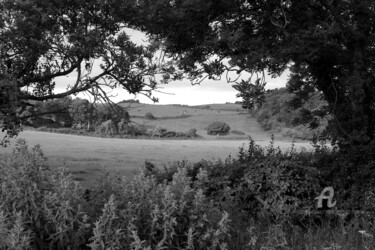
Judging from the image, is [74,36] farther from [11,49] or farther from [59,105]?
[59,105]

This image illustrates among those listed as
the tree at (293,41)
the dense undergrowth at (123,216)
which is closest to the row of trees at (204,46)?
the tree at (293,41)

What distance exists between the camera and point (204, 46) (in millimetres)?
10523

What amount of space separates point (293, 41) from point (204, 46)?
7.43ft

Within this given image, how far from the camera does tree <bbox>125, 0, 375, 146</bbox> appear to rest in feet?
Answer: 30.0

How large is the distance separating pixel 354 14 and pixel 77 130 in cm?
2523

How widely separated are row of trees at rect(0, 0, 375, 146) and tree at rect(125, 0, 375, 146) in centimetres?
2

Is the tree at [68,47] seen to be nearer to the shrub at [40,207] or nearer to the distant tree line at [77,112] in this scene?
the distant tree line at [77,112]

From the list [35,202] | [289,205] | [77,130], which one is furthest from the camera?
[77,130]

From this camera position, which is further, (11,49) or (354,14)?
(11,49)

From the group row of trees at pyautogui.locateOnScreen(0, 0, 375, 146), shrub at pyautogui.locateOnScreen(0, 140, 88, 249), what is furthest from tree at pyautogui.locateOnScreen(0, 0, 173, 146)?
shrub at pyautogui.locateOnScreen(0, 140, 88, 249)

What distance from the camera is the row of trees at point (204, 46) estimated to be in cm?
927

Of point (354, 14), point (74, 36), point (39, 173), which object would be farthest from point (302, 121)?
point (39, 173)

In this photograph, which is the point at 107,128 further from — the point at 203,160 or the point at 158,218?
the point at 158,218

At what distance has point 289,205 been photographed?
8133 mm
